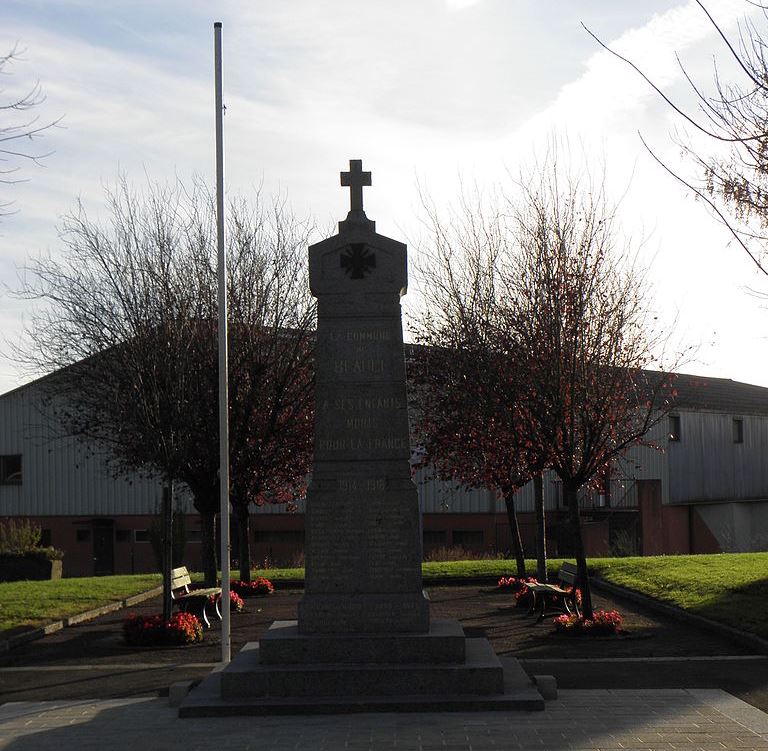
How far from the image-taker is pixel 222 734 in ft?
27.9

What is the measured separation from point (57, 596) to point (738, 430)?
3399 cm

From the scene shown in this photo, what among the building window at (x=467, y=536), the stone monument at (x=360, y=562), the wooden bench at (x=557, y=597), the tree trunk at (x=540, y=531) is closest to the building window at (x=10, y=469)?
the building window at (x=467, y=536)

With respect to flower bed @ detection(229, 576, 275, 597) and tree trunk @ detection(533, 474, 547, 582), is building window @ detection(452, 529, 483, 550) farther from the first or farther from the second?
tree trunk @ detection(533, 474, 547, 582)

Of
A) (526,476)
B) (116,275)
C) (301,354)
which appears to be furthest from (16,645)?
(526,476)

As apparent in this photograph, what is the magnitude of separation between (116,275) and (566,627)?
9710 mm

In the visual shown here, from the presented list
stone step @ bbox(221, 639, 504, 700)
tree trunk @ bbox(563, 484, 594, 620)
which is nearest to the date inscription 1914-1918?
stone step @ bbox(221, 639, 504, 700)

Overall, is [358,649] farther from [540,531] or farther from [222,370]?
[540,531]

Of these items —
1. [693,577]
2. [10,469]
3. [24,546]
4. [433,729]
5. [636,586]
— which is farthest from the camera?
[10,469]

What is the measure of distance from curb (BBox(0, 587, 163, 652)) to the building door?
1711cm

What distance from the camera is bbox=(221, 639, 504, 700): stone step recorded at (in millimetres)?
9461

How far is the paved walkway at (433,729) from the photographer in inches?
315

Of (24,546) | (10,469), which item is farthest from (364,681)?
(10,469)

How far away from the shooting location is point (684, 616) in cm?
1633

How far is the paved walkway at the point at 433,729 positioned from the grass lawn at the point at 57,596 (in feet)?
24.5
